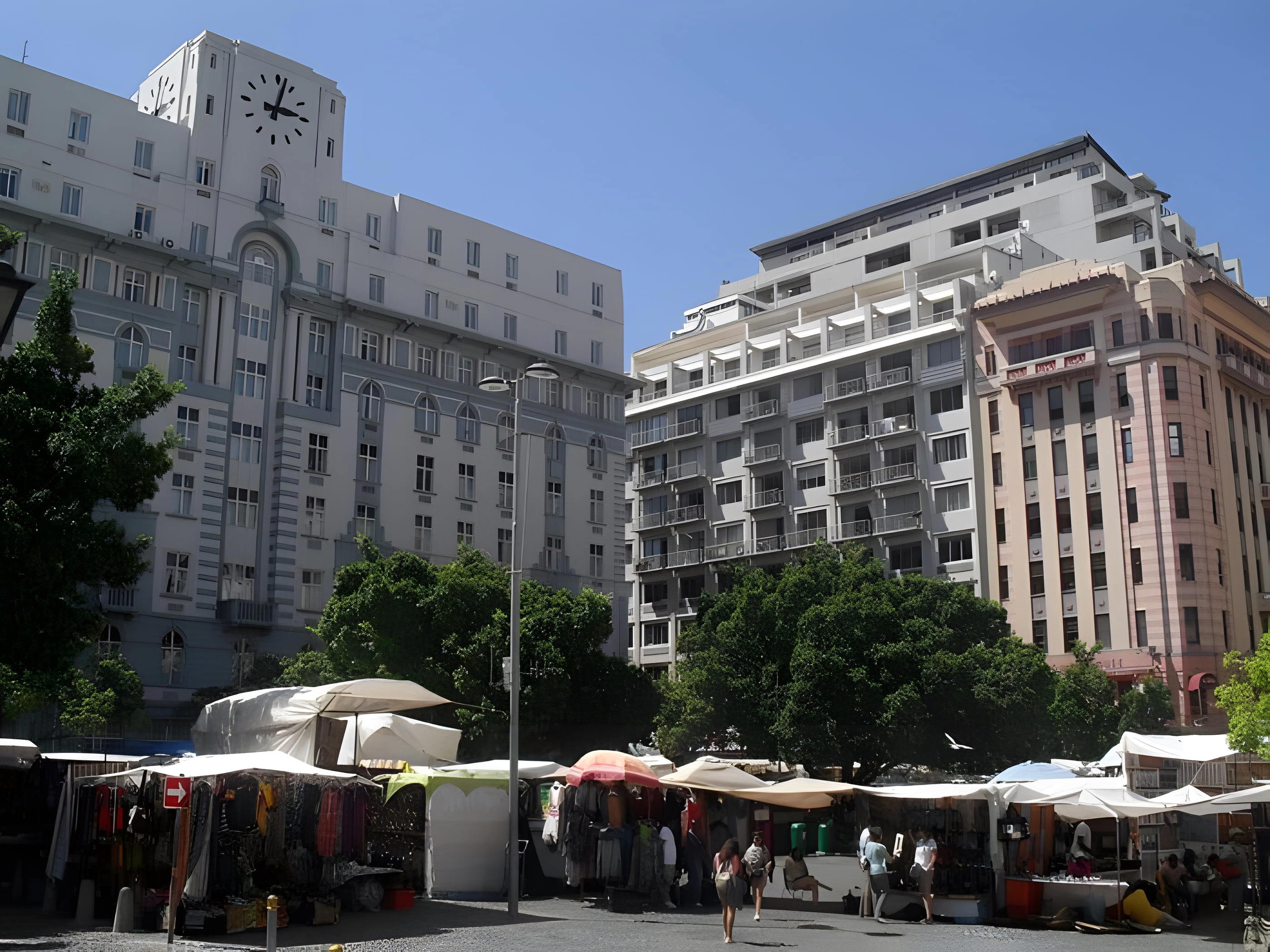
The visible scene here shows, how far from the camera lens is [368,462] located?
5909 centimetres

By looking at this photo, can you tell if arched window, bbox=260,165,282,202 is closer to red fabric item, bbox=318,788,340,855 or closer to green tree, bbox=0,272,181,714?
green tree, bbox=0,272,181,714

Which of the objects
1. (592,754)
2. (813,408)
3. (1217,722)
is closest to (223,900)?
(592,754)

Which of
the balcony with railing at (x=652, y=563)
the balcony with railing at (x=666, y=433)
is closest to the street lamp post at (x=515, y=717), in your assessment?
the balcony with railing at (x=652, y=563)

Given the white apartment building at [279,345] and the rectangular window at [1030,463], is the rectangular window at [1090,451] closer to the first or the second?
the rectangular window at [1030,463]

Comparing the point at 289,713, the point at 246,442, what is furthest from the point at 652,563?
the point at 289,713

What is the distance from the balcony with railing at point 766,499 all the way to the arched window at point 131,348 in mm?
34866

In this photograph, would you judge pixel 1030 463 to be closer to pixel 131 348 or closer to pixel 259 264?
pixel 259 264

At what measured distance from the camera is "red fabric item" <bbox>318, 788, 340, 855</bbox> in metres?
20.8

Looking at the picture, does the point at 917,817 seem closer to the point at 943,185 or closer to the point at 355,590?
the point at 355,590

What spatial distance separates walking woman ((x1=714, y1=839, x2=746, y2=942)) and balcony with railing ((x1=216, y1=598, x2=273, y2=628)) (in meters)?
37.1

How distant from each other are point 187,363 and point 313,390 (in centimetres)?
620

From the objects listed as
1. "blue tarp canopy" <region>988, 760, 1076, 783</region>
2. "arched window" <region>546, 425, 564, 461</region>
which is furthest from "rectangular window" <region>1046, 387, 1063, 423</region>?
"blue tarp canopy" <region>988, 760, 1076, 783</region>

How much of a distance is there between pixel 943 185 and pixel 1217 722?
1699 inches

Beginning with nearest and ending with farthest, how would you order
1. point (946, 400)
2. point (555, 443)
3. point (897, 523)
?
point (897, 523) < point (946, 400) < point (555, 443)
